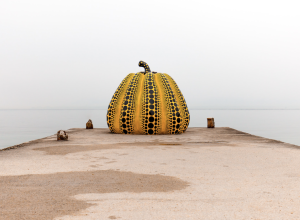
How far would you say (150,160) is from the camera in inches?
263

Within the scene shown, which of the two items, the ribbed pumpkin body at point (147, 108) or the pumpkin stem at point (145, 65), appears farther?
the pumpkin stem at point (145, 65)

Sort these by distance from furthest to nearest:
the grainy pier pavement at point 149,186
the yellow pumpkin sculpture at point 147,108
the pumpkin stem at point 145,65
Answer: the pumpkin stem at point 145,65 → the yellow pumpkin sculpture at point 147,108 → the grainy pier pavement at point 149,186

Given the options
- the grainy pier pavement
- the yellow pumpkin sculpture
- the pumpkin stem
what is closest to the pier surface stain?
the grainy pier pavement

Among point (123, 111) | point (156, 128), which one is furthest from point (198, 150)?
point (123, 111)

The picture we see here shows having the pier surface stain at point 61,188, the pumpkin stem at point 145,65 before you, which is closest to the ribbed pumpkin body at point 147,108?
the pumpkin stem at point 145,65

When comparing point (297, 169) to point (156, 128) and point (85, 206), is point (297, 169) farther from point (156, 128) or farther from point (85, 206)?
point (156, 128)

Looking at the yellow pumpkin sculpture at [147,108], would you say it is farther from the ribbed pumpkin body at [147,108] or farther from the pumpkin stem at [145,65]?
the pumpkin stem at [145,65]

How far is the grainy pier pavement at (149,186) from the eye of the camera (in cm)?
344

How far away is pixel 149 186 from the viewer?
14.8 ft

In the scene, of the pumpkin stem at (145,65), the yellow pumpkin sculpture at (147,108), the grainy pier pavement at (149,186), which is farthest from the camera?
the pumpkin stem at (145,65)

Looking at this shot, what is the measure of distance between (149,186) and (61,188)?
54.3 inches

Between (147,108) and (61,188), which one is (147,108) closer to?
(147,108)

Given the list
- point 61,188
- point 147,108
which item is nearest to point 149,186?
A: point 61,188

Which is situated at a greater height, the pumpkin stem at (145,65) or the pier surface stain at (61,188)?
the pumpkin stem at (145,65)
